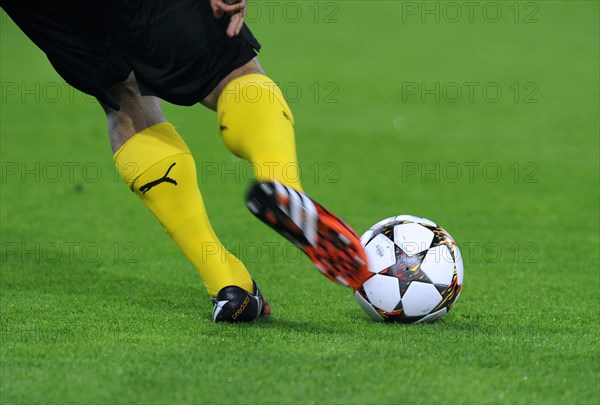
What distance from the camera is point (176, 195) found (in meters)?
3.96

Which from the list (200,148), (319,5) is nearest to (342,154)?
(200,148)

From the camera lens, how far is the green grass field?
9.93 ft

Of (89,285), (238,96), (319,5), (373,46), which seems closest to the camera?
(238,96)

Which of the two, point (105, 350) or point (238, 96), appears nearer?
point (105, 350)

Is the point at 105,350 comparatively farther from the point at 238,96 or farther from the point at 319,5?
the point at 319,5

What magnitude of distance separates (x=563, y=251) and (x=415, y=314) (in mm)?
2406

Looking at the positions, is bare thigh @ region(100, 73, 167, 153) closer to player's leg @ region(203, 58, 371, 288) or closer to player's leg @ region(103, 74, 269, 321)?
player's leg @ region(103, 74, 269, 321)

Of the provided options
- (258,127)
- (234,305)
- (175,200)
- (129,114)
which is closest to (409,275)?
(234,305)

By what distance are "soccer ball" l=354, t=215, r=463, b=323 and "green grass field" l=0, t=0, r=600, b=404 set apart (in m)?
0.10

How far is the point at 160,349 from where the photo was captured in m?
3.34

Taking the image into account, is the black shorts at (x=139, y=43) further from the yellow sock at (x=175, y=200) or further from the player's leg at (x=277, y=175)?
the yellow sock at (x=175, y=200)

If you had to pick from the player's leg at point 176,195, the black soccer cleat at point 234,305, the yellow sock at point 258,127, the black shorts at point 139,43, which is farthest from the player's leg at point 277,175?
the black soccer cleat at point 234,305

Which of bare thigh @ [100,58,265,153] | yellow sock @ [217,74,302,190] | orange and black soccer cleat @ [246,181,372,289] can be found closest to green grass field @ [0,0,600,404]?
orange and black soccer cleat @ [246,181,372,289]

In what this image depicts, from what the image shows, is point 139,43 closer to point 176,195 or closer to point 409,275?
point 176,195
